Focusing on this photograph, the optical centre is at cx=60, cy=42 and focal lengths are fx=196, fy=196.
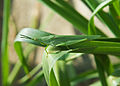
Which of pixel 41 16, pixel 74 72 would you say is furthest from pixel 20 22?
pixel 74 72

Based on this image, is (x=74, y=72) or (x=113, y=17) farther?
(x=74, y=72)

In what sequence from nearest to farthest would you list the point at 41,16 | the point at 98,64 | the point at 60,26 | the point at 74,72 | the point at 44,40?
1. the point at 44,40
2. the point at 98,64
3. the point at 74,72
4. the point at 60,26
5. the point at 41,16

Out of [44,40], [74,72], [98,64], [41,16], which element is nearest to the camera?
[44,40]

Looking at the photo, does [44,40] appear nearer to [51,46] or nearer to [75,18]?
[51,46]

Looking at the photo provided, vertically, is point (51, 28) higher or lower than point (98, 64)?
higher

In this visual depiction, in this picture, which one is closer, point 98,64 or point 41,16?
point 98,64

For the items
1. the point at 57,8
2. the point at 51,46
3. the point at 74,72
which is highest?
the point at 57,8

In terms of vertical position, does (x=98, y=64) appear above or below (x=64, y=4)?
below

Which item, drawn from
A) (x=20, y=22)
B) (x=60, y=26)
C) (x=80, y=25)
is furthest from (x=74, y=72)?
(x=20, y=22)

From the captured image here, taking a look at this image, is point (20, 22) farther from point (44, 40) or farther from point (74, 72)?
point (44, 40)
